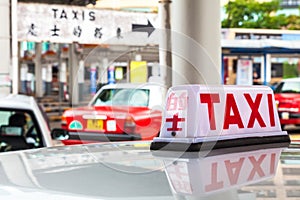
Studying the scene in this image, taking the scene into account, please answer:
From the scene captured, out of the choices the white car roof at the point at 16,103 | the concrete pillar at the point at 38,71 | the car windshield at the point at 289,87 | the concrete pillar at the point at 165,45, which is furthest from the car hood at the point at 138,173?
the concrete pillar at the point at 38,71

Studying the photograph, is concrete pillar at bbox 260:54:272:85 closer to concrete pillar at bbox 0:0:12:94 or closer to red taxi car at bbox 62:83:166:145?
concrete pillar at bbox 0:0:12:94

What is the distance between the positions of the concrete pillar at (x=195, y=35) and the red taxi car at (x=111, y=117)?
65.7 inches

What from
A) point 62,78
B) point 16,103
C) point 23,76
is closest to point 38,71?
point 23,76

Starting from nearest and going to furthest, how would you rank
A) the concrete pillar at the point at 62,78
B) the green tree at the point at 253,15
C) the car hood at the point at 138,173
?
the car hood at the point at 138,173 → the concrete pillar at the point at 62,78 → the green tree at the point at 253,15

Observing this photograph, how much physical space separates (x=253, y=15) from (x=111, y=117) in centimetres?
2684

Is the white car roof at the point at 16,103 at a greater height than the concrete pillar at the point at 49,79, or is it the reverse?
the white car roof at the point at 16,103

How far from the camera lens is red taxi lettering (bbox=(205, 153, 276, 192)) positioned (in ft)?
5.43

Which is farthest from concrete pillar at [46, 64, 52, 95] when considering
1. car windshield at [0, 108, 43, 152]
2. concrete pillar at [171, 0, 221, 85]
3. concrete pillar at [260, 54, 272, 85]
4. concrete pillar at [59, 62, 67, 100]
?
car windshield at [0, 108, 43, 152]

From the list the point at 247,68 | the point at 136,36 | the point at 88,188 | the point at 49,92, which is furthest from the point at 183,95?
the point at 49,92

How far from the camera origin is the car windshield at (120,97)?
29.8 feet

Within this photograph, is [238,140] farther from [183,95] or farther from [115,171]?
[115,171]

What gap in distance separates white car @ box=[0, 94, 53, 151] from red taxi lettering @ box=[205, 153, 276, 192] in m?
3.82

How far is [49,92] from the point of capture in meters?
22.8

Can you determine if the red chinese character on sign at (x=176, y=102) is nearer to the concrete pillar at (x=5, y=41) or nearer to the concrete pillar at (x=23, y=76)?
the concrete pillar at (x=5, y=41)
